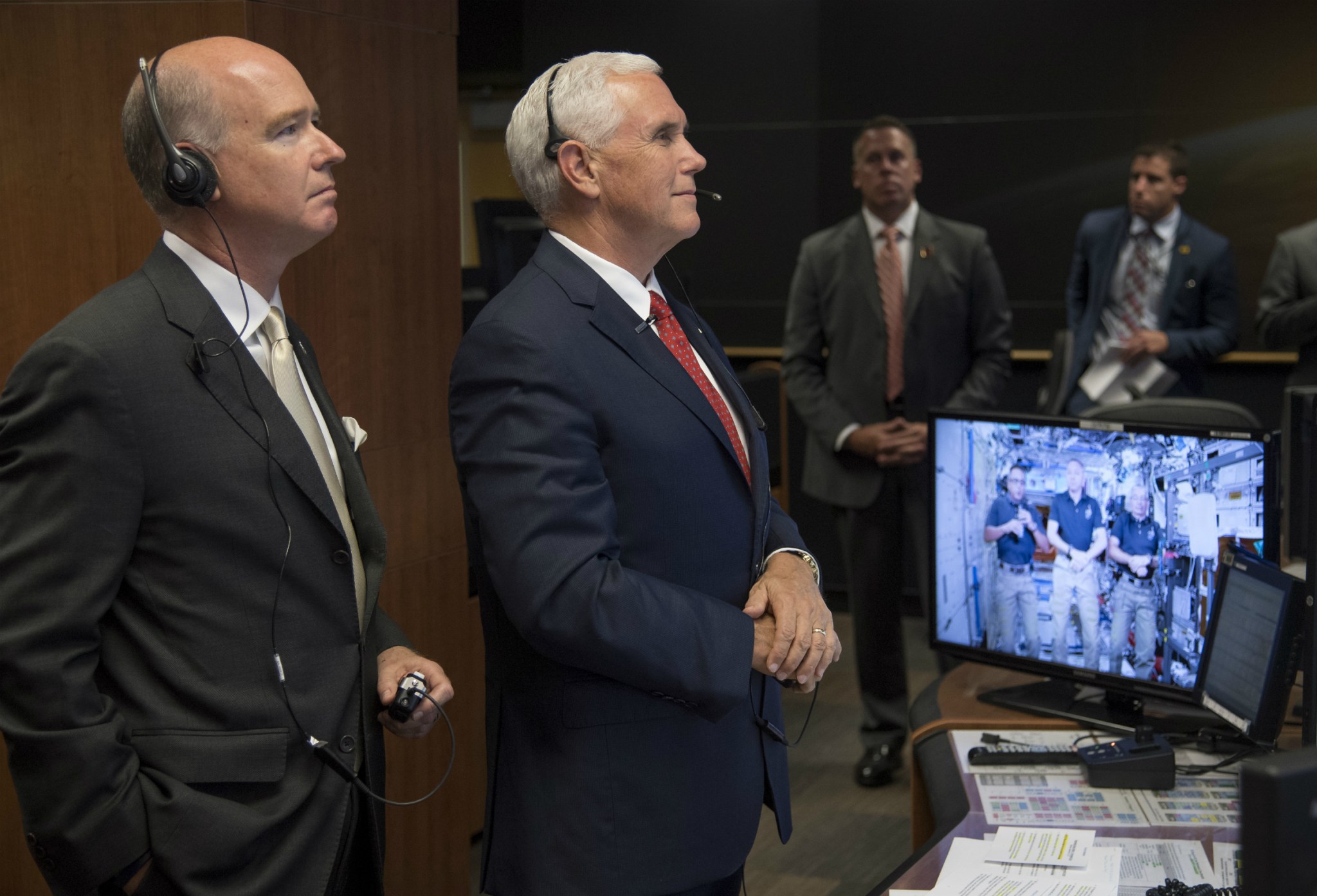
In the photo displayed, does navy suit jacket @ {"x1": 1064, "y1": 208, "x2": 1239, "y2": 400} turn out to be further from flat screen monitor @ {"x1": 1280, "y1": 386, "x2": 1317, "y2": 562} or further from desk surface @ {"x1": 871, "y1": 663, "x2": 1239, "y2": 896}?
desk surface @ {"x1": 871, "y1": 663, "x2": 1239, "y2": 896}

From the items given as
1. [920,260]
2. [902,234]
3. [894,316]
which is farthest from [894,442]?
[902,234]

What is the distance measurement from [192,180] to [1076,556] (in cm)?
147

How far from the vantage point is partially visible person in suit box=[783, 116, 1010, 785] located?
3.59 metres

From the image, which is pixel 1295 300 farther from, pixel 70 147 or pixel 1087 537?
pixel 70 147

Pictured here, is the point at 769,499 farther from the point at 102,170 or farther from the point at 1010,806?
the point at 102,170

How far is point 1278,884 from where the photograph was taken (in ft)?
2.21

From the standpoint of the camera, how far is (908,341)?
3590mm

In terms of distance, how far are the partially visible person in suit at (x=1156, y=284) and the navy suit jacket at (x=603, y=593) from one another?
301 cm

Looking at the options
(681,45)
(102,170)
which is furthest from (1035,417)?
(681,45)

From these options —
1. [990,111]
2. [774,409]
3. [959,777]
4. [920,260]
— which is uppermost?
[990,111]

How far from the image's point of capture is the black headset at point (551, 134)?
5.21 ft

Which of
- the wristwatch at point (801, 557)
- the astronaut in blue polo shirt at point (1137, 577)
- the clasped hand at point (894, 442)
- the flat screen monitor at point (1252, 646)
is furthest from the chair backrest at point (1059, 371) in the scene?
the wristwatch at point (801, 557)

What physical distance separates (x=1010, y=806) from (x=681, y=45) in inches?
206

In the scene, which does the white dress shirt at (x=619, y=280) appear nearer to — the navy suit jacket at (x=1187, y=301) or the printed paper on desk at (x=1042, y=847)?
the printed paper on desk at (x=1042, y=847)
